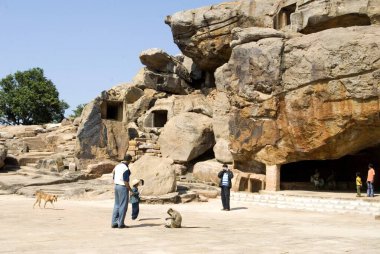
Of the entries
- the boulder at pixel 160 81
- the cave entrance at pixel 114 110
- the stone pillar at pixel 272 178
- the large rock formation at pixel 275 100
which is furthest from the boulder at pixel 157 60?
the stone pillar at pixel 272 178

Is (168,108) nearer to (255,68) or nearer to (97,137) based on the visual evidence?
(97,137)

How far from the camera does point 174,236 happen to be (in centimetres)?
805

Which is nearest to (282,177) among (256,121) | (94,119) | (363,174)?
(363,174)

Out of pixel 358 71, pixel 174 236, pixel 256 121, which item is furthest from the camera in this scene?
pixel 256 121

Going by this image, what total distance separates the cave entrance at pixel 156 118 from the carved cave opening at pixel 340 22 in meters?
14.4

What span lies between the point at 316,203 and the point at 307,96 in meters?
4.45

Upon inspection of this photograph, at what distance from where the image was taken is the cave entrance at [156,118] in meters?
33.1

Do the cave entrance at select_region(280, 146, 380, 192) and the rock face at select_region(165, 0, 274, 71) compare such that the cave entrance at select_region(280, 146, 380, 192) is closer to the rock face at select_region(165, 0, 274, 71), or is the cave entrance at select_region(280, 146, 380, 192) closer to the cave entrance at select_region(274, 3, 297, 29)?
the cave entrance at select_region(274, 3, 297, 29)

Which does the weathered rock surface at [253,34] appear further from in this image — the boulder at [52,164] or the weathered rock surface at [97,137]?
the boulder at [52,164]

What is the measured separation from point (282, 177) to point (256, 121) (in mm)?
6148

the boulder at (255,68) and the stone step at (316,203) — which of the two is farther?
the boulder at (255,68)

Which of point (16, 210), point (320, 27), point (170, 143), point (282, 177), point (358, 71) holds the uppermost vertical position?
point (320, 27)

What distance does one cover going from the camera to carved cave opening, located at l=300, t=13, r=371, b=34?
20.7 meters

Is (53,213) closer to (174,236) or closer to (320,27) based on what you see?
(174,236)
